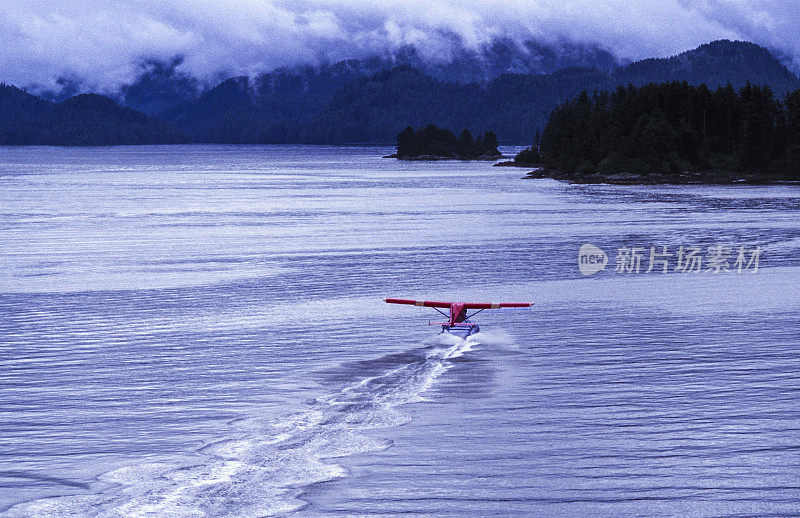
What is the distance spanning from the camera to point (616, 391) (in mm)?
29359

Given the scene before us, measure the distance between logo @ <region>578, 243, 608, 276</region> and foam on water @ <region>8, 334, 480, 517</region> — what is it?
36.0 m

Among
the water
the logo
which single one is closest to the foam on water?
the water

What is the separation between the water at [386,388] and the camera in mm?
20609

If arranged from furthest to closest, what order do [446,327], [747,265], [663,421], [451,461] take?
[747,265], [446,327], [663,421], [451,461]

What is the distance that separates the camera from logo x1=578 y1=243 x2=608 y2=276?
63781mm

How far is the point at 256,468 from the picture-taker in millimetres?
22125

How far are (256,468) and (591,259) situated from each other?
169 feet

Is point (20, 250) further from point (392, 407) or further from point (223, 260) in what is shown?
point (392, 407)

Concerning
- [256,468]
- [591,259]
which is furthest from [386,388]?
[591,259]

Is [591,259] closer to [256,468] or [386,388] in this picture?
[386,388]

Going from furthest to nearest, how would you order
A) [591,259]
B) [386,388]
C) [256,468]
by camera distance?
[591,259]
[386,388]
[256,468]

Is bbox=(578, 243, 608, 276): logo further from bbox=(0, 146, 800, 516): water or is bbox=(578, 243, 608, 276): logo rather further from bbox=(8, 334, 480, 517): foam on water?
bbox=(8, 334, 480, 517): foam on water

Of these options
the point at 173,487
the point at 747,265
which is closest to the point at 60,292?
the point at 173,487

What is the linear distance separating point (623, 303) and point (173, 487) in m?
33.1
